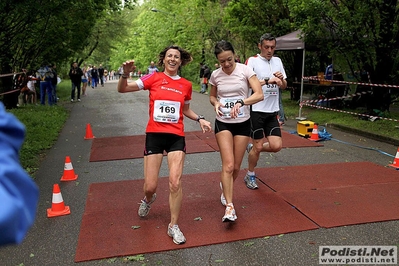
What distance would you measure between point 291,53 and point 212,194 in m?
15.4

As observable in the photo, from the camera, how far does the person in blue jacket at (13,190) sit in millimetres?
819

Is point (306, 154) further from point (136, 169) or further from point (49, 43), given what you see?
point (49, 43)

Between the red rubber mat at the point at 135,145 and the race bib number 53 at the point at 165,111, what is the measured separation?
13.2 ft

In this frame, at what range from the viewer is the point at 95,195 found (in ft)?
19.2

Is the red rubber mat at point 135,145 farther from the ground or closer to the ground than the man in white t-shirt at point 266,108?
closer to the ground

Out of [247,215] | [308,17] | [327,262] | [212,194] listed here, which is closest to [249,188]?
[212,194]

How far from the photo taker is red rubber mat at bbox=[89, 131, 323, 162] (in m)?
8.48

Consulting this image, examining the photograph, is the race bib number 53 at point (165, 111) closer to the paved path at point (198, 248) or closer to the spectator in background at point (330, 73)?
the paved path at point (198, 248)

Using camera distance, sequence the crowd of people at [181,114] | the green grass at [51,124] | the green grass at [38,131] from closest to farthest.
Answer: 1. the crowd of people at [181,114]
2. the green grass at [38,131]
3. the green grass at [51,124]

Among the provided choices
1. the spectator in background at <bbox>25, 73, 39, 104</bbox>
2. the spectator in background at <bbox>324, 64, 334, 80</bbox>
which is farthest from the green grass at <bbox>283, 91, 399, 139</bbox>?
the spectator in background at <bbox>25, 73, 39, 104</bbox>

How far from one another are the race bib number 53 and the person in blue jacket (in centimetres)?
340

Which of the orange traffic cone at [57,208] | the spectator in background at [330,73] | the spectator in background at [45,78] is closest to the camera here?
the orange traffic cone at [57,208]

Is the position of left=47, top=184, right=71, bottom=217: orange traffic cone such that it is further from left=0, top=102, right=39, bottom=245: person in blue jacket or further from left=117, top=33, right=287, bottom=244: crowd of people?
left=0, top=102, right=39, bottom=245: person in blue jacket

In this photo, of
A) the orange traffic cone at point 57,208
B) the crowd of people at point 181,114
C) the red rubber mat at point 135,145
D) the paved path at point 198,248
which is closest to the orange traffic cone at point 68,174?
the paved path at point 198,248
